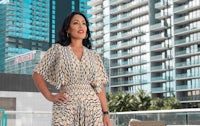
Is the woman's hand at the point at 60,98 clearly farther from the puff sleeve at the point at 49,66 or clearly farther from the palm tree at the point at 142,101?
the palm tree at the point at 142,101

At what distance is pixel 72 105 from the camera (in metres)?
1.83

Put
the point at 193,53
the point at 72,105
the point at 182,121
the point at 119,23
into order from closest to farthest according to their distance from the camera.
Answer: the point at 72,105, the point at 182,121, the point at 193,53, the point at 119,23

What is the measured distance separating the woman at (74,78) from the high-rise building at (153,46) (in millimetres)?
49791

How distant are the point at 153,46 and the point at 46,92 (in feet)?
179

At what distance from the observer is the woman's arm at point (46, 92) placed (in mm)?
1827

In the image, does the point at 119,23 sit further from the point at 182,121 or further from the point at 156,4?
the point at 182,121

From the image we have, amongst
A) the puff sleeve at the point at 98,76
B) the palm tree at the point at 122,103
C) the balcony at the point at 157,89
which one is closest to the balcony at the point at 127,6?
the balcony at the point at 157,89

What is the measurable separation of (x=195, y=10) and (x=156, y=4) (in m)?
5.99

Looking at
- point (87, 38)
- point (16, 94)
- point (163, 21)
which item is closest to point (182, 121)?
point (87, 38)

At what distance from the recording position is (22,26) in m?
112

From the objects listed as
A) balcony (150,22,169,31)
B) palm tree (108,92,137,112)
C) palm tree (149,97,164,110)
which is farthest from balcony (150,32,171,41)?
palm tree (108,92,137,112)

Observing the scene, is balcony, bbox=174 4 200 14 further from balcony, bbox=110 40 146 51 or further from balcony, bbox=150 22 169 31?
balcony, bbox=110 40 146 51

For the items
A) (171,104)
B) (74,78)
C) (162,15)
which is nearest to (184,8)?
(162,15)

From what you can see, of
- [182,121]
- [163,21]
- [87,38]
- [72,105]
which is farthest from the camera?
[163,21]
